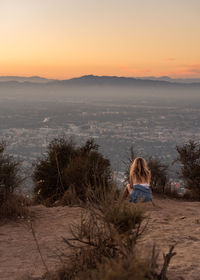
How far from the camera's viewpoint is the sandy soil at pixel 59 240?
411 centimetres

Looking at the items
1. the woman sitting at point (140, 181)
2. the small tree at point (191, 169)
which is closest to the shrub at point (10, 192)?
the woman sitting at point (140, 181)

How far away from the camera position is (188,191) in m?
12.6

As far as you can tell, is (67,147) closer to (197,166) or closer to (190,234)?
(197,166)

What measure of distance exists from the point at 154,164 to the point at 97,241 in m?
9.83

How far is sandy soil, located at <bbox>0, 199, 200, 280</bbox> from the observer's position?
4.11 m

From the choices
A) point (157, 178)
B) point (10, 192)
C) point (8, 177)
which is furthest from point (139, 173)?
point (157, 178)

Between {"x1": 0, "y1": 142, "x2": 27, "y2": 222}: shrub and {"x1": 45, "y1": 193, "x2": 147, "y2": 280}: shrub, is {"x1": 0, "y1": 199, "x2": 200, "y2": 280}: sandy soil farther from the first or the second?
{"x1": 0, "y1": 142, "x2": 27, "y2": 222}: shrub

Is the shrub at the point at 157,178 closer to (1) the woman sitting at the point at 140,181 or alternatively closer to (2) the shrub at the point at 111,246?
(1) the woman sitting at the point at 140,181

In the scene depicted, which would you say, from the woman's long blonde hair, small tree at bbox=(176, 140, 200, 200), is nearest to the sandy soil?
the woman's long blonde hair

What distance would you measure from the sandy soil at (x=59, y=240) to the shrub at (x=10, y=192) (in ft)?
1.32

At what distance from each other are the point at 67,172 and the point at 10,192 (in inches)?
83.1

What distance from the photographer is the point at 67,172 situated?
9.48 metres

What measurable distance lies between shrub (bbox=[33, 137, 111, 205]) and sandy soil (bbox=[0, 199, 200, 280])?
1.37m

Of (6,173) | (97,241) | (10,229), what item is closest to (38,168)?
(6,173)
